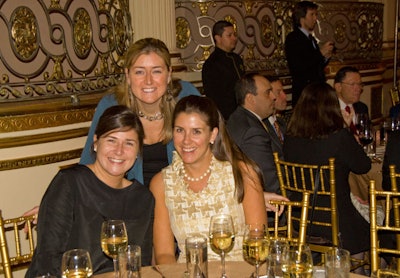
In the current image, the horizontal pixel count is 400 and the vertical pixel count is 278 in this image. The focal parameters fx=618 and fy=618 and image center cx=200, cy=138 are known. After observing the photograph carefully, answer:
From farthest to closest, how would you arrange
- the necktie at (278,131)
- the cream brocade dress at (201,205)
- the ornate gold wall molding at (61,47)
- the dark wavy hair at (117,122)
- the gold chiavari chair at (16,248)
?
the necktie at (278,131)
the ornate gold wall molding at (61,47)
the cream brocade dress at (201,205)
the dark wavy hair at (117,122)
the gold chiavari chair at (16,248)

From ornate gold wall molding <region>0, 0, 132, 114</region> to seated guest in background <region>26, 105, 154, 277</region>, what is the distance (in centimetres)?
153

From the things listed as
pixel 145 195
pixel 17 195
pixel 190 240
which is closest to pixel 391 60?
pixel 17 195

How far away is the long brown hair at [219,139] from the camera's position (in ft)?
8.55

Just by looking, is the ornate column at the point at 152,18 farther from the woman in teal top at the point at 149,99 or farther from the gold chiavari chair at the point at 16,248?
the gold chiavari chair at the point at 16,248

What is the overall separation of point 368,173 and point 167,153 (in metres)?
1.49

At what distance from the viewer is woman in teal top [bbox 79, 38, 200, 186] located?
2867 millimetres

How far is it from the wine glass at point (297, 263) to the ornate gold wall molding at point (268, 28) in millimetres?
4650

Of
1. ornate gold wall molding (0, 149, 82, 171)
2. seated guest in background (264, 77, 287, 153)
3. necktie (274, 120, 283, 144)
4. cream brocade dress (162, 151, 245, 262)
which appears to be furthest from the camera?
necktie (274, 120, 283, 144)

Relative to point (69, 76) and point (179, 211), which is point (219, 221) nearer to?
point (179, 211)

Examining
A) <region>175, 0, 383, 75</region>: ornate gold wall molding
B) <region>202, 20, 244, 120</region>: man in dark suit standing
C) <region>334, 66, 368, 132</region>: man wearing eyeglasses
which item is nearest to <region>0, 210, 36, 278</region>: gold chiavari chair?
<region>334, 66, 368, 132</region>: man wearing eyeglasses

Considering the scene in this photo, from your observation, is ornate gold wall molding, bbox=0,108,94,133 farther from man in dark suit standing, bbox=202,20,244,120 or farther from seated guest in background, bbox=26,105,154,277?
man in dark suit standing, bbox=202,20,244,120

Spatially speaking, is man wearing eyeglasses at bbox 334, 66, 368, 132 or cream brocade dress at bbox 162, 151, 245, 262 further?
man wearing eyeglasses at bbox 334, 66, 368, 132

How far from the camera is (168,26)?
18.0 feet

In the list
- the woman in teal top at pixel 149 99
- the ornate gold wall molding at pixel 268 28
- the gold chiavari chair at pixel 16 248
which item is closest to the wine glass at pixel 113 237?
the gold chiavari chair at pixel 16 248
